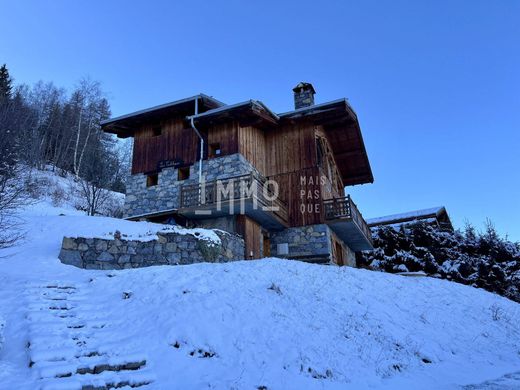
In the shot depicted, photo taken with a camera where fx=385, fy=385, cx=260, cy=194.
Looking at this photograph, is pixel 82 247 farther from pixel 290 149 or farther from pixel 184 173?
pixel 290 149

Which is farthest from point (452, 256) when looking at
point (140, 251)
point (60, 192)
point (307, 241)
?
point (60, 192)

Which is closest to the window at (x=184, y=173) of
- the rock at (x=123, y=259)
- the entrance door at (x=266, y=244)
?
the entrance door at (x=266, y=244)

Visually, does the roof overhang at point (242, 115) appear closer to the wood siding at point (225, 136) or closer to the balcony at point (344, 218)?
the wood siding at point (225, 136)

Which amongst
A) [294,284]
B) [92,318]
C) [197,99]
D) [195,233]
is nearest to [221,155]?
[197,99]

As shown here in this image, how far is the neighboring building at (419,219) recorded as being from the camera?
812 inches

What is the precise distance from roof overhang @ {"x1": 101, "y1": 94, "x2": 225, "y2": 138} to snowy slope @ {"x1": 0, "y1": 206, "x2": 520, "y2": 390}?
8.87 m

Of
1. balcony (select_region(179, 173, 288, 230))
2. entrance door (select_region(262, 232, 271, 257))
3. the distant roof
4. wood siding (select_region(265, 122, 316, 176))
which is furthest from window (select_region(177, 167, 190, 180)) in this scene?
the distant roof

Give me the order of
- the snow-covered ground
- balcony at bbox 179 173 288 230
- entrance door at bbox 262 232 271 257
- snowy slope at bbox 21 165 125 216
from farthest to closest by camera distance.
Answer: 1. snowy slope at bbox 21 165 125 216
2. entrance door at bbox 262 232 271 257
3. balcony at bbox 179 173 288 230
4. the snow-covered ground

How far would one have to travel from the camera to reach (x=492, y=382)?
548 cm

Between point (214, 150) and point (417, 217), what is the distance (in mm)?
12012

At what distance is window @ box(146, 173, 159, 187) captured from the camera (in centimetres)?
1797

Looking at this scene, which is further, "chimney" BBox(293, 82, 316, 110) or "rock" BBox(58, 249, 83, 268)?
"chimney" BBox(293, 82, 316, 110)

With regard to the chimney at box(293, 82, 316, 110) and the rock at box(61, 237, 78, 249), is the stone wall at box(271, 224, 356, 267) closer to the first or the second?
the chimney at box(293, 82, 316, 110)

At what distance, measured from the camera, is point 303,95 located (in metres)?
18.7
